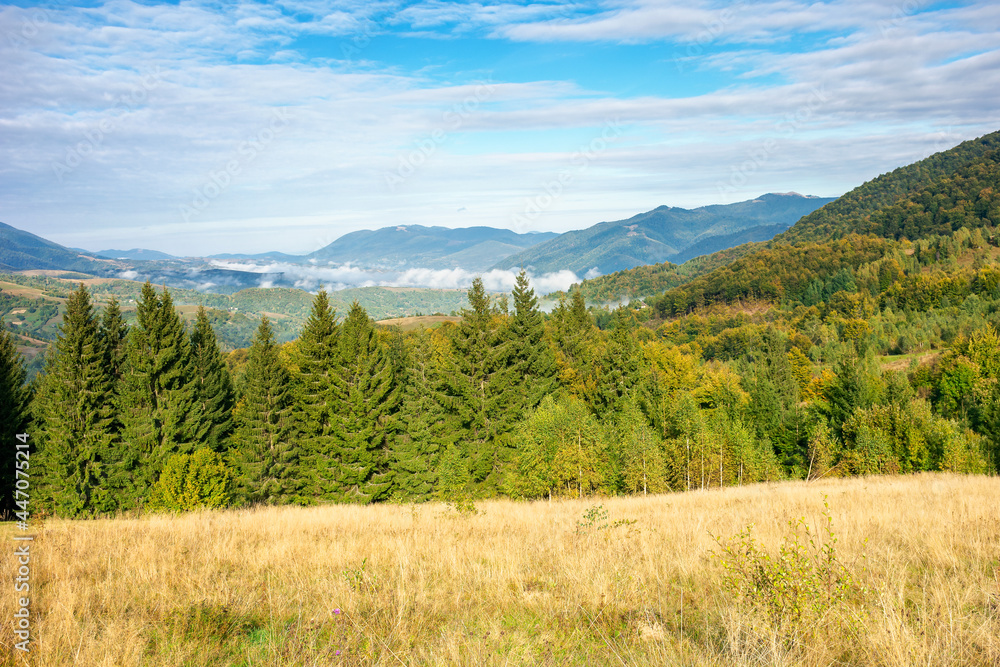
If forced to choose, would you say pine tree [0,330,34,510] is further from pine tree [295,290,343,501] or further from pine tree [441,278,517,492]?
pine tree [441,278,517,492]

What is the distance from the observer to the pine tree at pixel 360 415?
39469 mm

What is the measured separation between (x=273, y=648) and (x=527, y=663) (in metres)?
2.06

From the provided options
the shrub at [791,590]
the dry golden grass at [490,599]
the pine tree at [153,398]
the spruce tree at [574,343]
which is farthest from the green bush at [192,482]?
the spruce tree at [574,343]

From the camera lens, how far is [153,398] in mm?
40750

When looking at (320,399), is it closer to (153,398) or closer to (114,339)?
(153,398)

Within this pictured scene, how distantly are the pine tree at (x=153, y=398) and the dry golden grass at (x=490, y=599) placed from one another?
35.9 m

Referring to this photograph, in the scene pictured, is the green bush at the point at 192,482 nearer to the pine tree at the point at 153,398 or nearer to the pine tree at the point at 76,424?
the pine tree at the point at 153,398

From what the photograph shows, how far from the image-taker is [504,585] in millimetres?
Result: 5820

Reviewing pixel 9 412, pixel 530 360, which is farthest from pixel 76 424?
pixel 530 360

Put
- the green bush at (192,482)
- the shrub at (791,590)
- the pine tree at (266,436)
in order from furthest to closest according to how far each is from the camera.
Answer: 1. the pine tree at (266,436)
2. the green bush at (192,482)
3. the shrub at (791,590)

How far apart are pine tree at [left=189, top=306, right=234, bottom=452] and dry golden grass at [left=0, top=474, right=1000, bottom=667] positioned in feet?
122

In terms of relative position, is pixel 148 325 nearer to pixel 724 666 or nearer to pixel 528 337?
pixel 528 337

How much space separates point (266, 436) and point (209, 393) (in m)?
6.78

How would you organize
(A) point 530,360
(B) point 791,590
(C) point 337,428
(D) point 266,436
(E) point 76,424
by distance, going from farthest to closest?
(A) point 530,360 < (D) point 266,436 < (C) point 337,428 < (E) point 76,424 < (B) point 791,590
